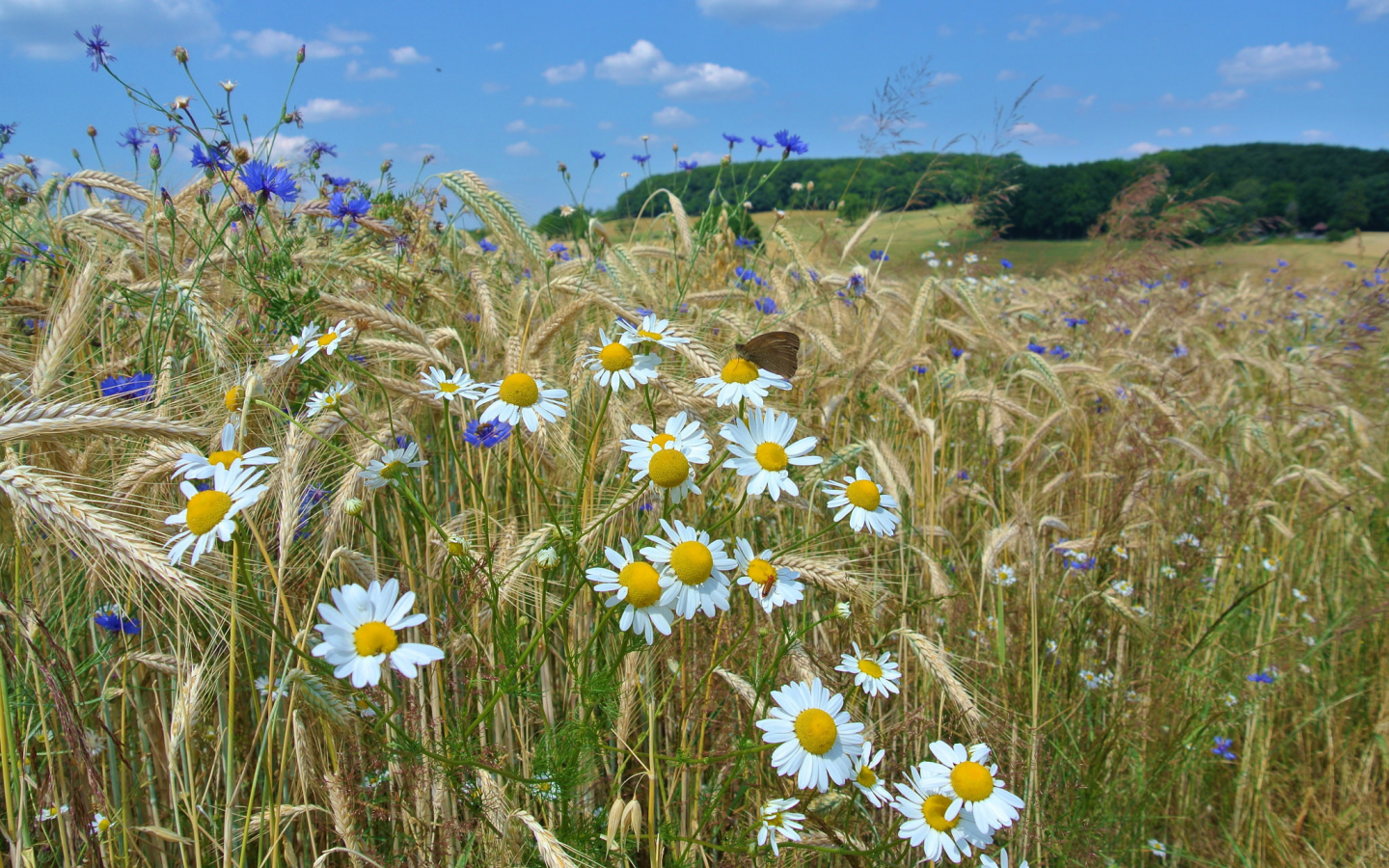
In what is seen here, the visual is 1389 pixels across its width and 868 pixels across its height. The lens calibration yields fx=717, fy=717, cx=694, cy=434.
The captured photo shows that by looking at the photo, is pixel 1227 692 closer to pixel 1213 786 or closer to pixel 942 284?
pixel 1213 786

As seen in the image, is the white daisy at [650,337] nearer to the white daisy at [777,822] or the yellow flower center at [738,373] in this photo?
the yellow flower center at [738,373]

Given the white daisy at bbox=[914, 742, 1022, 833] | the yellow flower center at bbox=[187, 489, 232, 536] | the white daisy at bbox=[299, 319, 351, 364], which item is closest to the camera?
the yellow flower center at bbox=[187, 489, 232, 536]

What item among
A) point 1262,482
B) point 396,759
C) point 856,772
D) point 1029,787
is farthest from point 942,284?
point 396,759

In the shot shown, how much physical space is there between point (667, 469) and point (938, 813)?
2.53ft

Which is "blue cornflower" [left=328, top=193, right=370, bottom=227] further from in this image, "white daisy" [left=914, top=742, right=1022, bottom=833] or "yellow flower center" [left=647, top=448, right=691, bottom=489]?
"white daisy" [left=914, top=742, right=1022, bottom=833]

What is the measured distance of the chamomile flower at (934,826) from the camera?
1205 millimetres

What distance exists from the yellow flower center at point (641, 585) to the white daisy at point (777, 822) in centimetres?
46

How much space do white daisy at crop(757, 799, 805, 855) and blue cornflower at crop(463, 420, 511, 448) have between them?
38.1 inches

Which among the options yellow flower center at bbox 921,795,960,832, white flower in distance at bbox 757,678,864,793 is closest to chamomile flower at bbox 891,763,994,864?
yellow flower center at bbox 921,795,960,832

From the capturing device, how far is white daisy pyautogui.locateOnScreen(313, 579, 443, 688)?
95cm

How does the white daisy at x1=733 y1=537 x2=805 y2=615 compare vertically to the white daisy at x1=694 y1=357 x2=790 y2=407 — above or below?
below

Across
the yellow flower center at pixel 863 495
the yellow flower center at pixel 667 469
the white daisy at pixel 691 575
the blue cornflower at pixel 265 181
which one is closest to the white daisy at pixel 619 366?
the yellow flower center at pixel 667 469

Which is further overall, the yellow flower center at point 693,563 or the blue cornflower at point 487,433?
the blue cornflower at point 487,433

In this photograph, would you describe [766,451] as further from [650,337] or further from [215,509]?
[215,509]
